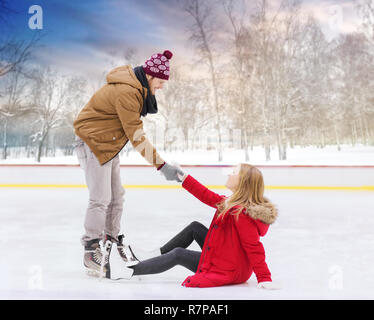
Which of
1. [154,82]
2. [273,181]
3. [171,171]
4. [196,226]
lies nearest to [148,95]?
[154,82]

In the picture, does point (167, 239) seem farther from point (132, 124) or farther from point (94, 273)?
point (132, 124)

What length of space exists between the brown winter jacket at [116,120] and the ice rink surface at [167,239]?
0.55m

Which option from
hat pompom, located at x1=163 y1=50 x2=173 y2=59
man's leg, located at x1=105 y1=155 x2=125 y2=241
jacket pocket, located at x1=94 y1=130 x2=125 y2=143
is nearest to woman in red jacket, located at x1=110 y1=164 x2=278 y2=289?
man's leg, located at x1=105 y1=155 x2=125 y2=241

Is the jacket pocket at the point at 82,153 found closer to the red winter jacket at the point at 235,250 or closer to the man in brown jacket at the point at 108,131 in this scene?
the man in brown jacket at the point at 108,131

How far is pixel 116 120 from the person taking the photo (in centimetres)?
189

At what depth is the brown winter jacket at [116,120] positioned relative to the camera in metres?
1.78

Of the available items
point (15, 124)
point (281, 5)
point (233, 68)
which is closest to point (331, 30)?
point (281, 5)

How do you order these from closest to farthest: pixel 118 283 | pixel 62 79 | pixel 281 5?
pixel 118 283 < pixel 281 5 < pixel 62 79

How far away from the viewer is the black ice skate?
1.78 metres

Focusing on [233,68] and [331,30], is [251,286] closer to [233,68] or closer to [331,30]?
[233,68]

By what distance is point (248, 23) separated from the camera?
1206 cm

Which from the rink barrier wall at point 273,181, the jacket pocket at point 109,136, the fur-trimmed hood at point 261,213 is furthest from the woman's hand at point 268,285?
the rink barrier wall at point 273,181

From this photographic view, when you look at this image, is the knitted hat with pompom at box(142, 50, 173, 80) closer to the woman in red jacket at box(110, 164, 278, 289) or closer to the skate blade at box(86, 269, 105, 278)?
the woman in red jacket at box(110, 164, 278, 289)
